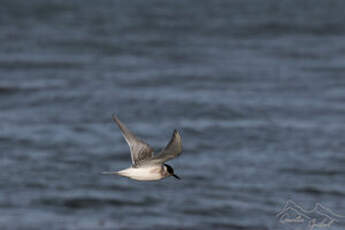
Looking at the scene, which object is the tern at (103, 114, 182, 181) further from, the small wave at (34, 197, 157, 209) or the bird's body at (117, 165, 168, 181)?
the small wave at (34, 197, 157, 209)

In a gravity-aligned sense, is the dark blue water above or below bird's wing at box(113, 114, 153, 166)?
above

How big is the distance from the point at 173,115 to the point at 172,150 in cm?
1036

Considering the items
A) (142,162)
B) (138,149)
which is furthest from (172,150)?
(138,149)

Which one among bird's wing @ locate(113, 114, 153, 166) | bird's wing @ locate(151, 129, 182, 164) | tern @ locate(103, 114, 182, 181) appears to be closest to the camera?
bird's wing @ locate(151, 129, 182, 164)

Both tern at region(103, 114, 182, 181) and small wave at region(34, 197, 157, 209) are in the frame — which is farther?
small wave at region(34, 197, 157, 209)

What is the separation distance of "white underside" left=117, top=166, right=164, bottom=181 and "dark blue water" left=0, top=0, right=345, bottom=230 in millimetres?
4688

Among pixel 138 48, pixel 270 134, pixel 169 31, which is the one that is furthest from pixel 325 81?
pixel 169 31

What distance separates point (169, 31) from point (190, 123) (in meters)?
9.88

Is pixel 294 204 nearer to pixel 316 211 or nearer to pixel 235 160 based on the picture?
pixel 316 211

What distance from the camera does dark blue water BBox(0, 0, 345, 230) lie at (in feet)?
37.0

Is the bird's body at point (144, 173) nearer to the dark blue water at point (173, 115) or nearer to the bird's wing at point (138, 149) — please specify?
the bird's wing at point (138, 149)

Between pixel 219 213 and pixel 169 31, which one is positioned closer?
pixel 219 213

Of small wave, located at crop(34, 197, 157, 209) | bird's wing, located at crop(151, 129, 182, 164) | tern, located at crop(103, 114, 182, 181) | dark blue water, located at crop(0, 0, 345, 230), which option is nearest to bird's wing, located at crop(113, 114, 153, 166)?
tern, located at crop(103, 114, 182, 181)

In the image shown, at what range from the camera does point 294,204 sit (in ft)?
37.0
